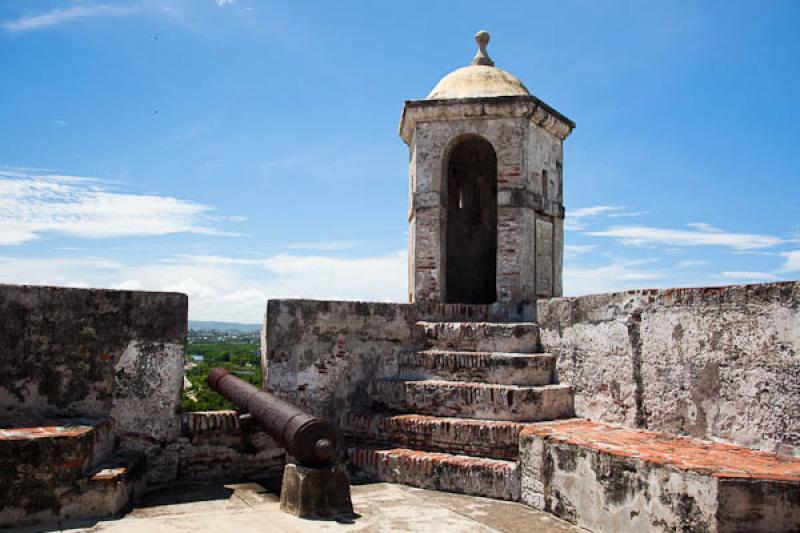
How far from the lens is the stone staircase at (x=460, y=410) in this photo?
5.93 m

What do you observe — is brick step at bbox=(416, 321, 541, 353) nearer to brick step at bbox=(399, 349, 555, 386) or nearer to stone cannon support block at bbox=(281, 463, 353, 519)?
brick step at bbox=(399, 349, 555, 386)

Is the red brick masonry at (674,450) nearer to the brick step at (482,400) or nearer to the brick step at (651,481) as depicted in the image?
the brick step at (651,481)

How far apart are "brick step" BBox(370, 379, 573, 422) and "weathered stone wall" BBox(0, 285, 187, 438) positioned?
223cm

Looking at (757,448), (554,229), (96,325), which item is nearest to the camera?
(757,448)

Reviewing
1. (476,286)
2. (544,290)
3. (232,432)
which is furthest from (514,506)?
(476,286)

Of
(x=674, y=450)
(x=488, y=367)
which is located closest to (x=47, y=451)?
(x=488, y=367)

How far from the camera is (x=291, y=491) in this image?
5195mm

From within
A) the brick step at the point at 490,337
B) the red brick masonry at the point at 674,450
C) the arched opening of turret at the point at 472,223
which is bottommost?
the red brick masonry at the point at 674,450

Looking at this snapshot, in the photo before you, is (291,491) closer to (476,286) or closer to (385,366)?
(385,366)

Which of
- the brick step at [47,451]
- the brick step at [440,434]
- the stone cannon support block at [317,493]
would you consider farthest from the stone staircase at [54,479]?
the brick step at [440,434]

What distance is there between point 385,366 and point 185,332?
2.09m

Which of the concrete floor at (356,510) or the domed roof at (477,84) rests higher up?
the domed roof at (477,84)

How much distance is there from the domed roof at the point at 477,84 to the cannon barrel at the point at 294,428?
164 inches

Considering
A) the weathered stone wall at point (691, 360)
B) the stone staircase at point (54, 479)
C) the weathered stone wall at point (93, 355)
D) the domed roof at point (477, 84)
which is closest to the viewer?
the weathered stone wall at point (691, 360)
